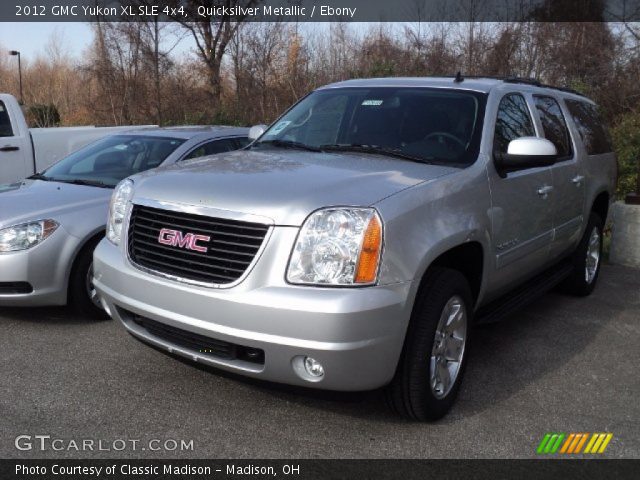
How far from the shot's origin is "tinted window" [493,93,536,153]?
162 inches

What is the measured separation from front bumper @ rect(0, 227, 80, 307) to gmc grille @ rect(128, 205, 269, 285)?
1.42 m

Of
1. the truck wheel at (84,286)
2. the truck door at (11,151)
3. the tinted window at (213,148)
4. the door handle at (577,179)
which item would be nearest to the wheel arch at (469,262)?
the door handle at (577,179)

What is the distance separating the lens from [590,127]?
5.82 m

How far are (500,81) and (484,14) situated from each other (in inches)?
504

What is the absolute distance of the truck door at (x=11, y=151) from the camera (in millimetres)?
7996

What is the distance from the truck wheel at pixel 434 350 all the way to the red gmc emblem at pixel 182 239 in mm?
1085

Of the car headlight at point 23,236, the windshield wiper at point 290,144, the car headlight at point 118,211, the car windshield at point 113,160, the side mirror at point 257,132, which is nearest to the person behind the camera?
the car headlight at point 118,211

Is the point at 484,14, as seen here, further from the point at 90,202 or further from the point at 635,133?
the point at 90,202

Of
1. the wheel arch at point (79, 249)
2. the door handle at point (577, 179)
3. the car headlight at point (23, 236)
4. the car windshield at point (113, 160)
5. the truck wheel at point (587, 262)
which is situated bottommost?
the truck wheel at point (587, 262)

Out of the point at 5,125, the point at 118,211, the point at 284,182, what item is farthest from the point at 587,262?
the point at 5,125

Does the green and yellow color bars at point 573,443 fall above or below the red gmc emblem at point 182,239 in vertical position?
below

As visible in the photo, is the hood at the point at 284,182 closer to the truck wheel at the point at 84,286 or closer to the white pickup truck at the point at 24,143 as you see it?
the truck wheel at the point at 84,286

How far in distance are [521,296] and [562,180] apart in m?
1.00

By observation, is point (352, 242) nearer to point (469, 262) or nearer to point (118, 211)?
point (469, 262)
